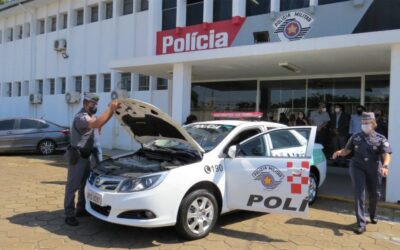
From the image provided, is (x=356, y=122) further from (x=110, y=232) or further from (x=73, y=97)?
(x=73, y=97)

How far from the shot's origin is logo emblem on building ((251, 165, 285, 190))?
231 inches

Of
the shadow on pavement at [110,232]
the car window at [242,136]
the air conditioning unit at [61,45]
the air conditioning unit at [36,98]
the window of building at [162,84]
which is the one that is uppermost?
the air conditioning unit at [61,45]

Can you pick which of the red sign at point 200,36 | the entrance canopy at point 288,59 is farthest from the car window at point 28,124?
the red sign at point 200,36

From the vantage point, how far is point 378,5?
11.4m

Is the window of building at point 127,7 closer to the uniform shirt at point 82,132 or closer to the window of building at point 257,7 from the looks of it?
the window of building at point 257,7

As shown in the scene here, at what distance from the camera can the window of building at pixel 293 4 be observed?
1273 centimetres

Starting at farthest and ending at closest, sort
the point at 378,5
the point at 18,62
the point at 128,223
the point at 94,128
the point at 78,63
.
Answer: the point at 18,62 < the point at 78,63 < the point at 378,5 < the point at 94,128 < the point at 128,223

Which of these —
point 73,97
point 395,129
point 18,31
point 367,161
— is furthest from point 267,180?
point 18,31

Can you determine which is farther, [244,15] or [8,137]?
[8,137]

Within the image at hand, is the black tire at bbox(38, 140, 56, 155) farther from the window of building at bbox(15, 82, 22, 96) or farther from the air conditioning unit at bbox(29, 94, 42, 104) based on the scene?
the window of building at bbox(15, 82, 22, 96)

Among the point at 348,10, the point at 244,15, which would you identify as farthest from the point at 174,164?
the point at 244,15

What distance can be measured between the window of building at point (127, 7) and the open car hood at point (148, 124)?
515 inches

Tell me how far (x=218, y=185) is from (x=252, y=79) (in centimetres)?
927

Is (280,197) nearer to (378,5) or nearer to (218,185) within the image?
(218,185)
